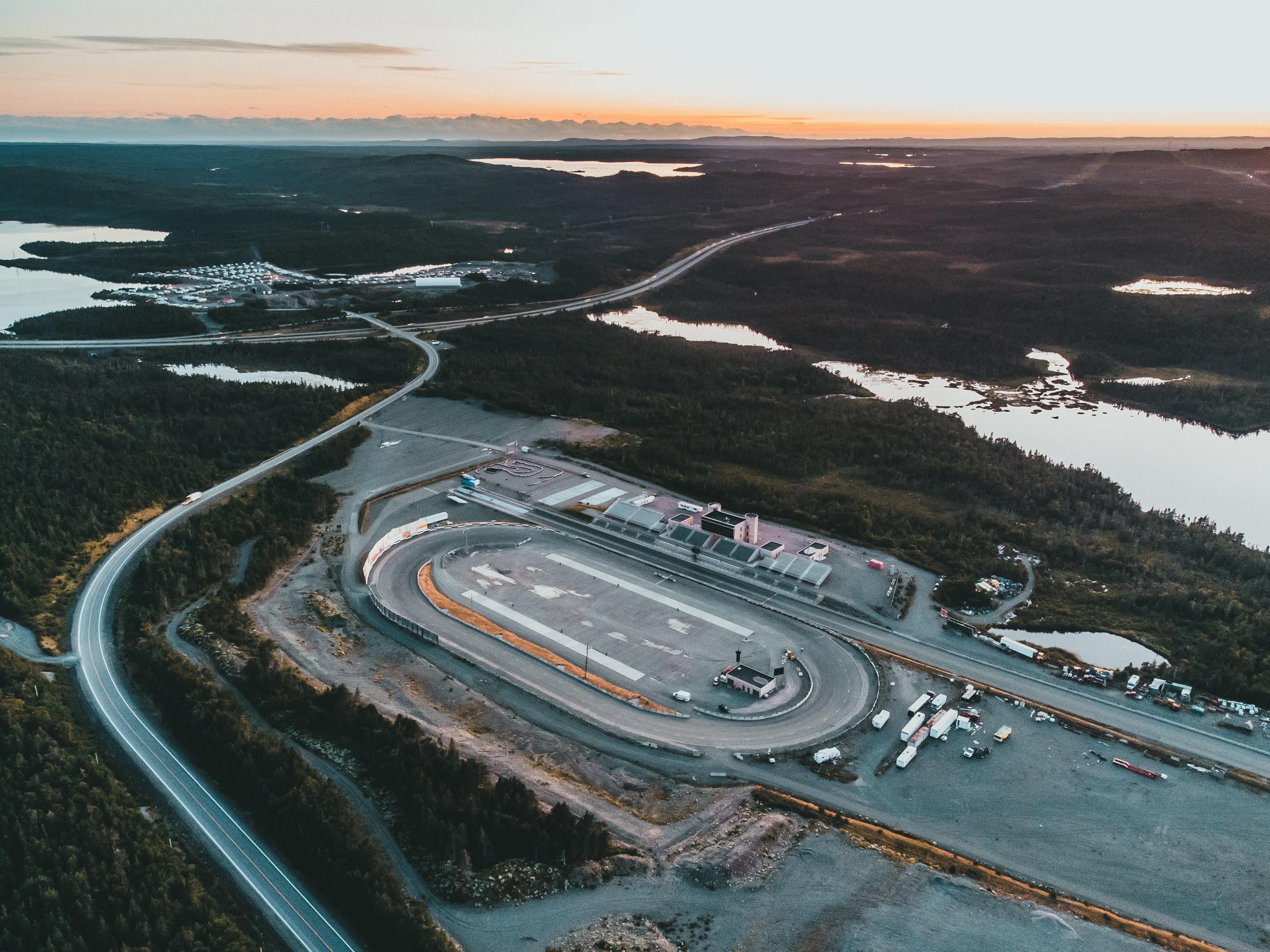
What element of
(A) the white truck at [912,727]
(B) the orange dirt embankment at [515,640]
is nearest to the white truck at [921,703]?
(A) the white truck at [912,727]

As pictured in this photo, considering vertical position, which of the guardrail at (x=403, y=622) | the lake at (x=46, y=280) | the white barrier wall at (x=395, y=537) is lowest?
the guardrail at (x=403, y=622)

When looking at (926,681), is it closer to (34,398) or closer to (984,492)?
(984,492)

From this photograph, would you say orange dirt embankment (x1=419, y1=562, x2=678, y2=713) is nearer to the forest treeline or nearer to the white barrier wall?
the white barrier wall

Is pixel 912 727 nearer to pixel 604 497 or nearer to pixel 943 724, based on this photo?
pixel 943 724

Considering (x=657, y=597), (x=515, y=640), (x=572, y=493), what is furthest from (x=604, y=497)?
(x=515, y=640)

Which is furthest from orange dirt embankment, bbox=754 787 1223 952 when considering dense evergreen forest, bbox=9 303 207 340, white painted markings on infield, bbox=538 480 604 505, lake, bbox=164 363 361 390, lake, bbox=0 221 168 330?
lake, bbox=0 221 168 330

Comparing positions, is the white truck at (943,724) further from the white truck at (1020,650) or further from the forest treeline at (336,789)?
the forest treeline at (336,789)

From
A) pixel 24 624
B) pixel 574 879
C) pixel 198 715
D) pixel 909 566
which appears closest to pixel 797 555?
pixel 909 566
